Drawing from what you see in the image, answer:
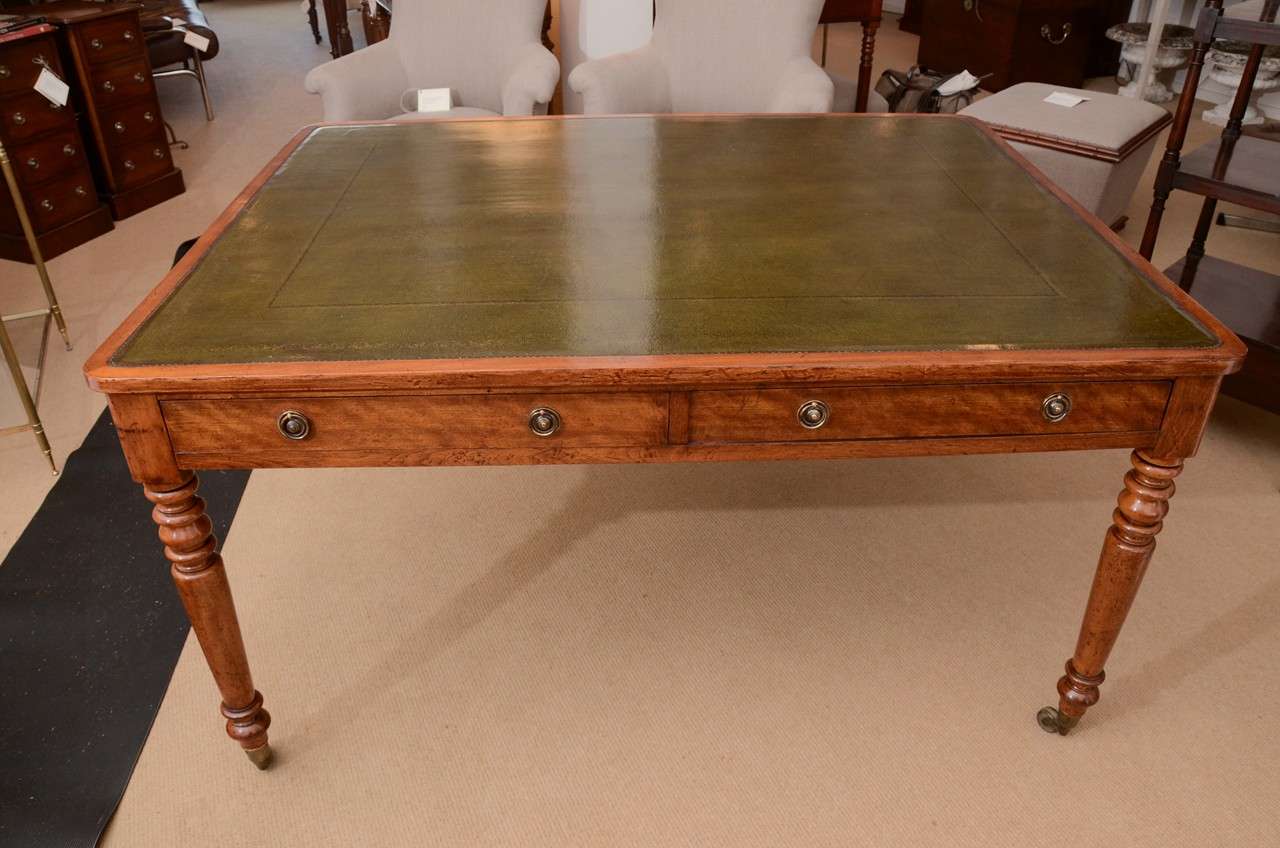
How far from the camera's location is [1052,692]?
2023 mm

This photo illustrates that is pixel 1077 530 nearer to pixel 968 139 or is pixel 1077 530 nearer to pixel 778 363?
pixel 968 139

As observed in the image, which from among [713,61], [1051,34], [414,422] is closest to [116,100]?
[713,61]

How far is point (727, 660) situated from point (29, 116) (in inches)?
130

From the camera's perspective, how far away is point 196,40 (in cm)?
516

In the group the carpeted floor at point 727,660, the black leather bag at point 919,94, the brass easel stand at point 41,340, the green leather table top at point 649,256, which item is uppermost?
the green leather table top at point 649,256

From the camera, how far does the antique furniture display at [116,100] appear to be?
3963 mm

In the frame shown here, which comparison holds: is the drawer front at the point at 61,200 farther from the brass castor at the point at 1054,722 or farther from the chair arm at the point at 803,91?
the brass castor at the point at 1054,722

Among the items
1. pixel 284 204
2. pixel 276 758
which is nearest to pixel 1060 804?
pixel 276 758

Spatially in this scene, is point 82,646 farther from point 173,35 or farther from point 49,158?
point 173,35

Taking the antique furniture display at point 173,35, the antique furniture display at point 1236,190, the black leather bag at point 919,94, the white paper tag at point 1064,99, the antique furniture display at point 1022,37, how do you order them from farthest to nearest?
the antique furniture display at point 1022,37, the antique furniture display at point 173,35, the black leather bag at point 919,94, the white paper tag at point 1064,99, the antique furniture display at point 1236,190

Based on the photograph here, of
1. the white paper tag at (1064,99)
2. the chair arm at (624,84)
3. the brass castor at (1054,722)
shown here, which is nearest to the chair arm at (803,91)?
the chair arm at (624,84)

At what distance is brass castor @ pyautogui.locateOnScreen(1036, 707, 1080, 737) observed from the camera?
75.2 inches

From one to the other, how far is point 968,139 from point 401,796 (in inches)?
76.8

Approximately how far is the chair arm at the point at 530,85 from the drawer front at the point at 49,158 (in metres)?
1.72
